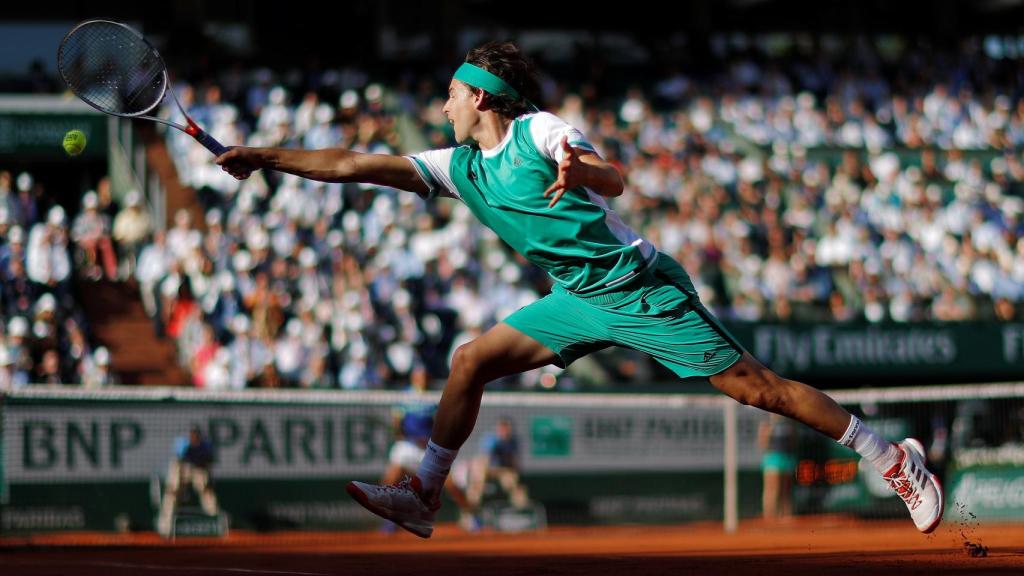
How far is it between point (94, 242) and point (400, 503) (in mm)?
11257

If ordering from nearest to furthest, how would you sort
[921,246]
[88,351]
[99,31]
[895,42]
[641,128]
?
[99,31] → [88,351] → [921,246] → [641,128] → [895,42]

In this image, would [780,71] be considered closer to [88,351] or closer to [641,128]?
[641,128]

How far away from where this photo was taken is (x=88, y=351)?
52.0ft

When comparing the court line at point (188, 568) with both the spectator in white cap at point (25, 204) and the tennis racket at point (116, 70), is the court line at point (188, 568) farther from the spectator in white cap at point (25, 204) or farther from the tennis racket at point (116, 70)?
the spectator in white cap at point (25, 204)

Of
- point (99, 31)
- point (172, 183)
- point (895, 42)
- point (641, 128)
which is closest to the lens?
point (99, 31)

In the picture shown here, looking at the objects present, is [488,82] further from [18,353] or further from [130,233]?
[130,233]

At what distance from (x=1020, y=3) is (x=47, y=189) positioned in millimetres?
21621

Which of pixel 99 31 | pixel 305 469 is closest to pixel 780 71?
pixel 305 469

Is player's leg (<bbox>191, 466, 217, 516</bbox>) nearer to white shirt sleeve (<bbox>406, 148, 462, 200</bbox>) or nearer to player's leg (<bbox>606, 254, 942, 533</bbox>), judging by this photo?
white shirt sleeve (<bbox>406, 148, 462, 200</bbox>)

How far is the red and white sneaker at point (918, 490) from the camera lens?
704 centimetres

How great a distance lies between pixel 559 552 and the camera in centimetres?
1121

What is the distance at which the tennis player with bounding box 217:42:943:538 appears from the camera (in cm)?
666

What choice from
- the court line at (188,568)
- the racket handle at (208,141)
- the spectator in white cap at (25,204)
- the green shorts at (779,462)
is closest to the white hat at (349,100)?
the spectator in white cap at (25,204)

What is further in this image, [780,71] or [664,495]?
[780,71]
